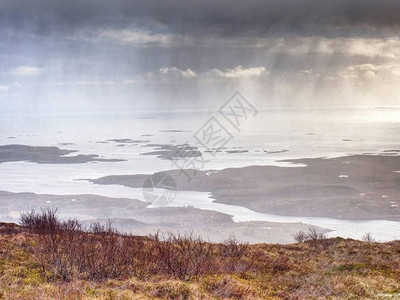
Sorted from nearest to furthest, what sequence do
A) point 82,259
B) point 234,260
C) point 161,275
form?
point 161,275, point 82,259, point 234,260

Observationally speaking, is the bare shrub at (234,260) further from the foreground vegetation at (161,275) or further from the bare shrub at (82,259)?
the bare shrub at (82,259)

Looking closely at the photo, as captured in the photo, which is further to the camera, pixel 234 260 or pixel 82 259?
pixel 234 260

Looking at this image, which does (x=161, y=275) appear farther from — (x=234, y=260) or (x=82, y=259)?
(x=234, y=260)

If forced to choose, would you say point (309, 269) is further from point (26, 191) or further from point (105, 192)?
point (26, 191)

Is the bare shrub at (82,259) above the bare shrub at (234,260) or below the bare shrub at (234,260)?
above

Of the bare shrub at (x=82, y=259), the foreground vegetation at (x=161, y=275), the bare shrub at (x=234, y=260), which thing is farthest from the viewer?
the bare shrub at (x=234, y=260)

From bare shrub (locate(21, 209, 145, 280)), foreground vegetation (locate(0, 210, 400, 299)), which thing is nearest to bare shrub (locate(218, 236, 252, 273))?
foreground vegetation (locate(0, 210, 400, 299))

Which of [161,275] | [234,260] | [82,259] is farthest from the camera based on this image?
[234,260]

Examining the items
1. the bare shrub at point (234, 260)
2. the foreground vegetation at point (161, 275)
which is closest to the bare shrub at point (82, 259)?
the foreground vegetation at point (161, 275)

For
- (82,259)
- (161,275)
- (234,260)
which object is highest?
(82,259)

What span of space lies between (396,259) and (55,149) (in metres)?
140

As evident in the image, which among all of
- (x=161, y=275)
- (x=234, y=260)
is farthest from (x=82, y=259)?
(x=234, y=260)

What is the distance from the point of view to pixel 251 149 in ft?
447

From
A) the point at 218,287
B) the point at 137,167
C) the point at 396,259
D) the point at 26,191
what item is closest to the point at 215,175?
the point at 137,167
